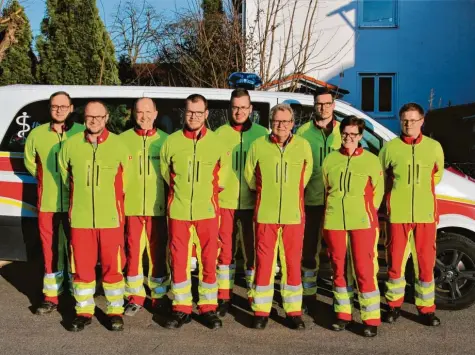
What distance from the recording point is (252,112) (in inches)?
191

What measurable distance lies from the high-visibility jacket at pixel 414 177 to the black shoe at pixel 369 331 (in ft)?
2.79

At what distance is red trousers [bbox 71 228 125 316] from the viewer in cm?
410

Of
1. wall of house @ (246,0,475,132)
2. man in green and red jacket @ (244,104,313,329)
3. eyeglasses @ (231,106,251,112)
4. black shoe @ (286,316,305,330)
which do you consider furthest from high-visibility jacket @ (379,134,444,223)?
wall of house @ (246,0,475,132)

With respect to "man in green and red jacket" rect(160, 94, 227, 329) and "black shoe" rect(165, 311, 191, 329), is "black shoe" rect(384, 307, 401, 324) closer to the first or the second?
"man in green and red jacket" rect(160, 94, 227, 329)

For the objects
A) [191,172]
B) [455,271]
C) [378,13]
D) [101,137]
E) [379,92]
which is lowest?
[455,271]

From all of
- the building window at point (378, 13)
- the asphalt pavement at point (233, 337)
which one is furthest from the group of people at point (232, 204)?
the building window at point (378, 13)

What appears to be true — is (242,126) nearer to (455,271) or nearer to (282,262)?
(282,262)

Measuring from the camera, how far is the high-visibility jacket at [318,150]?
441 centimetres

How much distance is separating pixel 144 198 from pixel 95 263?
0.63 m

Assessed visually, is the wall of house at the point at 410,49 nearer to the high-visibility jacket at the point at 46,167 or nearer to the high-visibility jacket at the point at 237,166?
the high-visibility jacket at the point at 237,166

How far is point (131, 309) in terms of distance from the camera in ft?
14.8

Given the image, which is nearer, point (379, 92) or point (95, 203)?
point (95, 203)

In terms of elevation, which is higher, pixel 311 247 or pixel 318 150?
pixel 318 150

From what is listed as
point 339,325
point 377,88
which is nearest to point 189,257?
point 339,325
